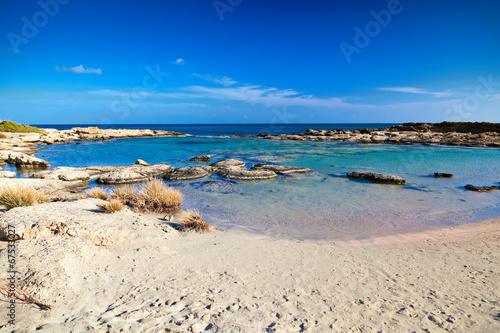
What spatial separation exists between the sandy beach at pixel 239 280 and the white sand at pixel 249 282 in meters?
0.02

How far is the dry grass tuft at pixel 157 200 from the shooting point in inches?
338

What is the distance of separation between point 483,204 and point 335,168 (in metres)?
9.06

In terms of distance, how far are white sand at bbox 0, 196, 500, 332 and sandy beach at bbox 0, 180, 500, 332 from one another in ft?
0.06

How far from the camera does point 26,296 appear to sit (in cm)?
366

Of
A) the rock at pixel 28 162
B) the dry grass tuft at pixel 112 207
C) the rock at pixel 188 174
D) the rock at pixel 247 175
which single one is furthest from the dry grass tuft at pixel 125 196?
the rock at pixel 28 162

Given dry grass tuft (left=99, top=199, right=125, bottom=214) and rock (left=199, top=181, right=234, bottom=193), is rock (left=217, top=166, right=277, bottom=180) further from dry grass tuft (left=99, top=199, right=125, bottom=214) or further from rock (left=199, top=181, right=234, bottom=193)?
dry grass tuft (left=99, top=199, right=125, bottom=214)

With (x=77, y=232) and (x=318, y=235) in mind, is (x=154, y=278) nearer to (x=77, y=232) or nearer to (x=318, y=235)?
(x=77, y=232)

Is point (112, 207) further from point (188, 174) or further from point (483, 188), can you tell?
point (483, 188)

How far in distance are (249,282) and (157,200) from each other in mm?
5376

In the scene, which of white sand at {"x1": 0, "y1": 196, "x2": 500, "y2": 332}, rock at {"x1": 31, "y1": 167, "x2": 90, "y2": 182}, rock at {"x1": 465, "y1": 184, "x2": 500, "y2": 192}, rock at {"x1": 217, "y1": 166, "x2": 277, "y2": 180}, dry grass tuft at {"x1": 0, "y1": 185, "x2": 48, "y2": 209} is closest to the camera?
white sand at {"x1": 0, "y1": 196, "x2": 500, "y2": 332}

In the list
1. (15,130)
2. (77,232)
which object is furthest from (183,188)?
(15,130)

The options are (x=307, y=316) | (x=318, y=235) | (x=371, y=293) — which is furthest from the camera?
(x=318, y=235)

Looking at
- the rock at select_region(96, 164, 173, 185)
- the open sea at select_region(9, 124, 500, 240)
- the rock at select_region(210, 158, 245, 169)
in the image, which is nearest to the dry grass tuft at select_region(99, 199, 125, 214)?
the open sea at select_region(9, 124, 500, 240)

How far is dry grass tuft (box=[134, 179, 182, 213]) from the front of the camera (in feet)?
28.1
